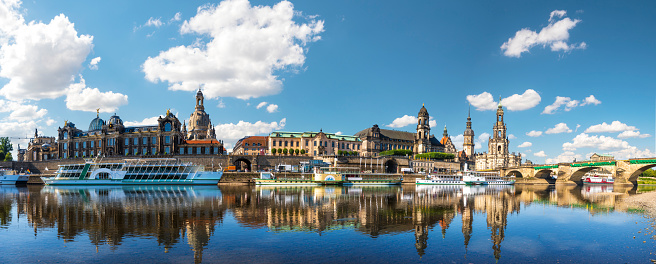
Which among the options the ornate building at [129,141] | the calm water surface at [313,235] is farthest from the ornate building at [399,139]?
the calm water surface at [313,235]

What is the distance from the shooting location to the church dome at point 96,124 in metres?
117

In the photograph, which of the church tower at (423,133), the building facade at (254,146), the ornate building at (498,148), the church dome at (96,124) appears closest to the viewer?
the church dome at (96,124)

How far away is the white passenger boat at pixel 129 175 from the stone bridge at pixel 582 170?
266ft

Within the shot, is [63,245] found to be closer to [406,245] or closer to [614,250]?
[406,245]

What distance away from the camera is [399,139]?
159 meters

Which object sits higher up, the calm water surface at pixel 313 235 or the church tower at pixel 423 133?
the church tower at pixel 423 133

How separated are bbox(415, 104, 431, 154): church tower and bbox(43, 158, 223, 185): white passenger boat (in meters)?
99.2

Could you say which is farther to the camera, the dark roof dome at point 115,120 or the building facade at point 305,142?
the building facade at point 305,142

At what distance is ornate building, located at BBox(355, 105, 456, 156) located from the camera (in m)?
146

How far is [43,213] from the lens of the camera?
3212cm

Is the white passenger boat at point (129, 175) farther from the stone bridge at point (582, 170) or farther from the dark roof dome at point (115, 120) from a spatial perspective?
the stone bridge at point (582, 170)

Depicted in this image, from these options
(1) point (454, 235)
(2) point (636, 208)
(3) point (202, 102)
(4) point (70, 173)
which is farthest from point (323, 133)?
(1) point (454, 235)

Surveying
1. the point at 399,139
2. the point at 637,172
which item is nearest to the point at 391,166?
the point at 399,139

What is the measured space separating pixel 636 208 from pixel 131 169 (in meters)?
75.3
